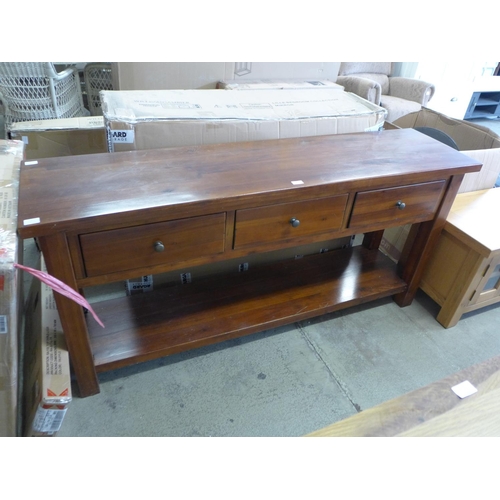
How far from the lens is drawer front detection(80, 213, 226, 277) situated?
0.95 meters

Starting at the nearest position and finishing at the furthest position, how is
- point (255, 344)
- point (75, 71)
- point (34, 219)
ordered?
point (34, 219) < point (255, 344) < point (75, 71)

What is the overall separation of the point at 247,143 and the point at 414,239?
79cm

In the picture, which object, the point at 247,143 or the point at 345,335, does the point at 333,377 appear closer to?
the point at 345,335

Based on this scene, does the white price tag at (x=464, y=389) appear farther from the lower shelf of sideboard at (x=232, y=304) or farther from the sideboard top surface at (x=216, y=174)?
the lower shelf of sideboard at (x=232, y=304)

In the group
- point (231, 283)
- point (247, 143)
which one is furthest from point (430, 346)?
point (247, 143)

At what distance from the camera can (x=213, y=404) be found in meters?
1.25

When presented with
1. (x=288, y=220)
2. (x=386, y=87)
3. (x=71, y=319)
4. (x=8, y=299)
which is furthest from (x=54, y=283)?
(x=386, y=87)

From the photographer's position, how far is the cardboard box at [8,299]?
840mm

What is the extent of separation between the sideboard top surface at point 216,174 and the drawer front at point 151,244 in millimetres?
62

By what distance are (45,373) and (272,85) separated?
1.63 meters

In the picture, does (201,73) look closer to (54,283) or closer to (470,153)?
(470,153)

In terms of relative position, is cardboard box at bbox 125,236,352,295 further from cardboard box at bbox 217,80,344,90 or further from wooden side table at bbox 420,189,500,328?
cardboard box at bbox 217,80,344,90

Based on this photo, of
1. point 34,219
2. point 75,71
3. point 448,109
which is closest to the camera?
point 34,219

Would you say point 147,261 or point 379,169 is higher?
point 379,169
